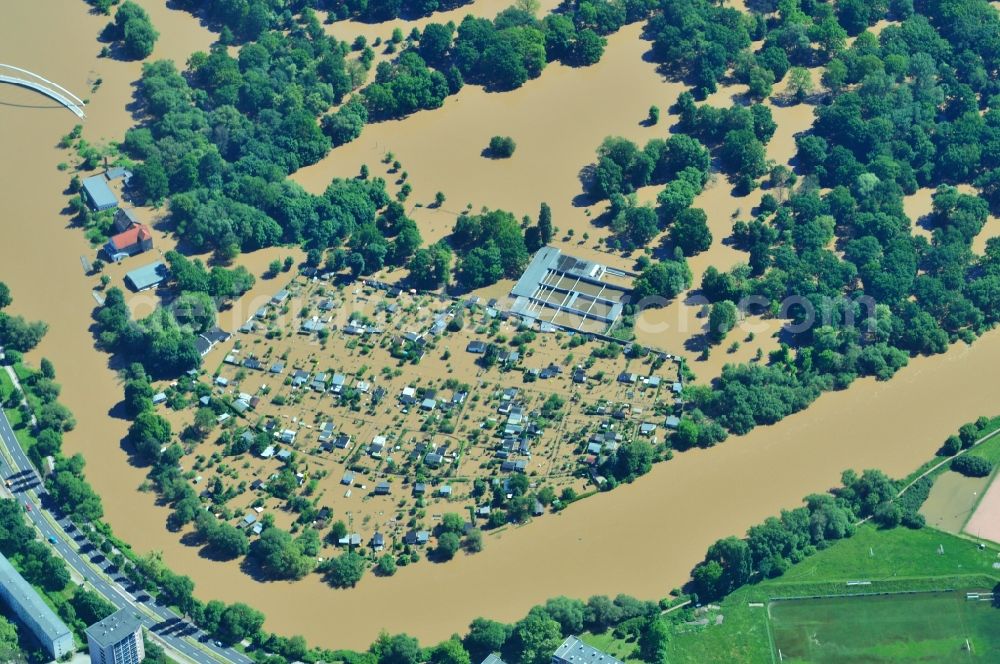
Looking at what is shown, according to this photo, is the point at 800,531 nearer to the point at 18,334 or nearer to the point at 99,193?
the point at 18,334

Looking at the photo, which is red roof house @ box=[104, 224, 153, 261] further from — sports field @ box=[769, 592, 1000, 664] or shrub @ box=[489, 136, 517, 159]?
sports field @ box=[769, 592, 1000, 664]

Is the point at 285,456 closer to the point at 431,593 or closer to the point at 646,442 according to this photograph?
the point at 431,593

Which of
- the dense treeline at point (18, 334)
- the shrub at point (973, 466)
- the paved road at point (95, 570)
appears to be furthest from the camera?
the dense treeline at point (18, 334)

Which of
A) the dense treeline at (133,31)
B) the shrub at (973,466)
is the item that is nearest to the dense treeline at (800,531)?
the shrub at (973,466)

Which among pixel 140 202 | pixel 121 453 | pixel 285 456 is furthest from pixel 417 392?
pixel 140 202

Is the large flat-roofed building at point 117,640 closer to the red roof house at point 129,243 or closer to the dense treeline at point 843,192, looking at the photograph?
the red roof house at point 129,243

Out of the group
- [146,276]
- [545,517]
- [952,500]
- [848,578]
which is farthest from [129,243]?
[952,500]

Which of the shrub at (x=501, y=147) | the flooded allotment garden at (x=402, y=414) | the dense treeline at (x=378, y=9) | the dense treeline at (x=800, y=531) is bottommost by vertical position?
the dense treeline at (x=800, y=531)
